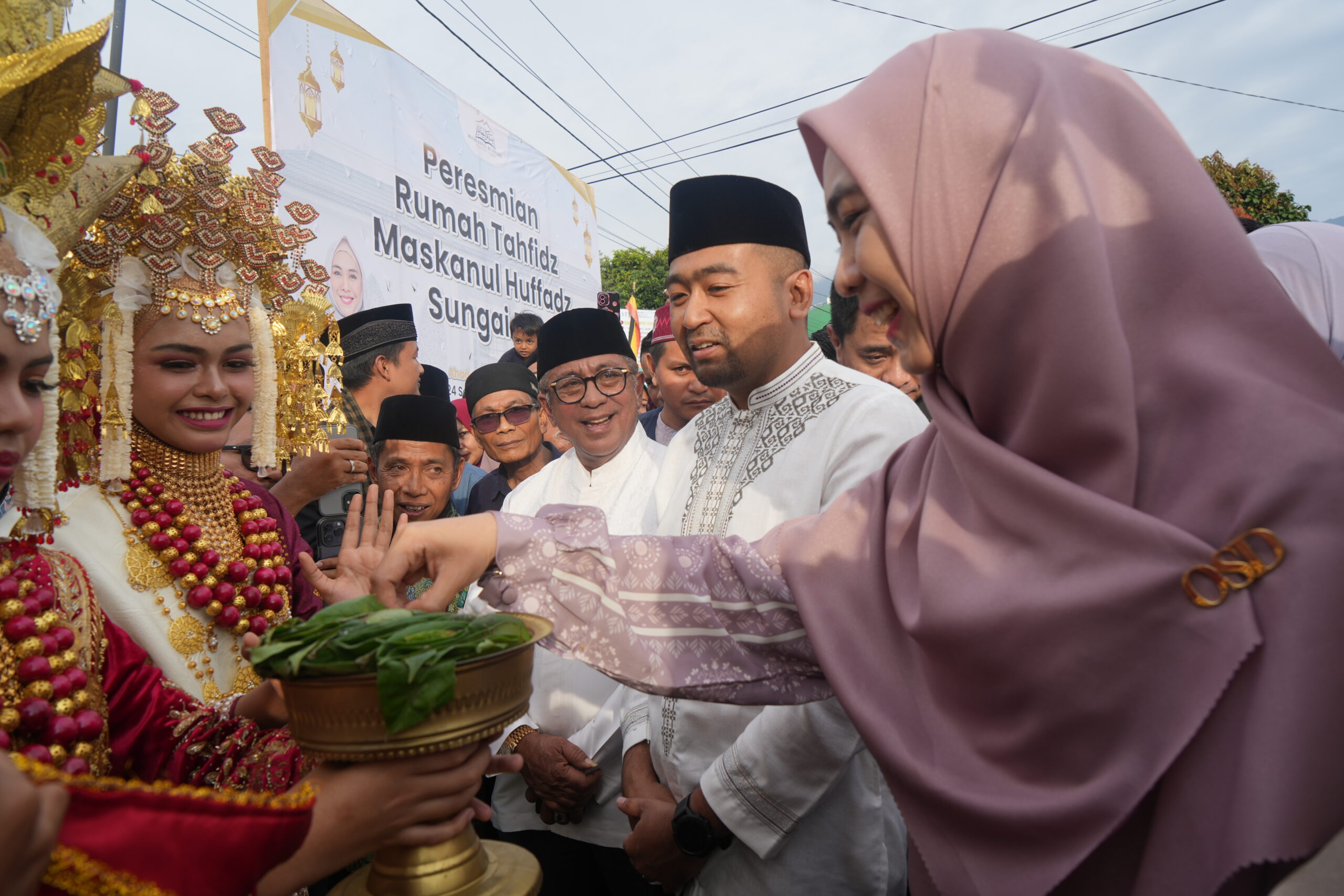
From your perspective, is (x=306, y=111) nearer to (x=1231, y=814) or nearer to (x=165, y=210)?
(x=165, y=210)

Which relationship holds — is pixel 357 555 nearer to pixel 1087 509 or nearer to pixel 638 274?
pixel 1087 509

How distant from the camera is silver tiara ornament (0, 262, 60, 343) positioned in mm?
1281

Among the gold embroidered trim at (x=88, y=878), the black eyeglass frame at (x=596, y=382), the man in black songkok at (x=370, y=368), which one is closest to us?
the gold embroidered trim at (x=88, y=878)

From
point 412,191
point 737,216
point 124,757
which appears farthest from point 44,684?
point 412,191

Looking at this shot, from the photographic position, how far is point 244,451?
13.1ft

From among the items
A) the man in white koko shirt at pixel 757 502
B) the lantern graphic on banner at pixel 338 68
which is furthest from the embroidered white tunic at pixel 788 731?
the lantern graphic on banner at pixel 338 68

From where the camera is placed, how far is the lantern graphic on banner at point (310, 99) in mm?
5066

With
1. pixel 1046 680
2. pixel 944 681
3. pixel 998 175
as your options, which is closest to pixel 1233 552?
pixel 1046 680

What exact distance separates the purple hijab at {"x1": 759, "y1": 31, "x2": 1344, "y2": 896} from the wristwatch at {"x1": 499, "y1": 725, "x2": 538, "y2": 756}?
1.76 m

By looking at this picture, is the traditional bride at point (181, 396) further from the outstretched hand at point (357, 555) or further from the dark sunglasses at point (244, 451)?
the dark sunglasses at point (244, 451)

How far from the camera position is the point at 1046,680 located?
4.18 feet

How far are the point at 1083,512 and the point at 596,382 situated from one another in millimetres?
2592

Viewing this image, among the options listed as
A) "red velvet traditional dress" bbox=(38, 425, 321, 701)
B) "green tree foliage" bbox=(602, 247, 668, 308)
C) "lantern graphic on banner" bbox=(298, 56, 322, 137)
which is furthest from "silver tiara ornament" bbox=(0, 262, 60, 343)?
"green tree foliage" bbox=(602, 247, 668, 308)

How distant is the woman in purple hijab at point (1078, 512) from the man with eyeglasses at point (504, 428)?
10.3 ft
